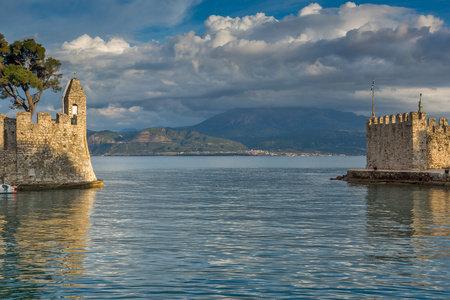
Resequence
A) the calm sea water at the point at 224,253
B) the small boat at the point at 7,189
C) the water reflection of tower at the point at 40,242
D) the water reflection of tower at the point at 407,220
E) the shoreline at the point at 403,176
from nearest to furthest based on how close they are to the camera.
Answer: the calm sea water at the point at 224,253 < the water reflection of tower at the point at 40,242 < the water reflection of tower at the point at 407,220 < the small boat at the point at 7,189 < the shoreline at the point at 403,176

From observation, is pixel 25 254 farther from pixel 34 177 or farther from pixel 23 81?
pixel 23 81

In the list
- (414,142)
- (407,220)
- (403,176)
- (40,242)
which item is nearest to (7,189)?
(40,242)

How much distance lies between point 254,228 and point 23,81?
119 feet

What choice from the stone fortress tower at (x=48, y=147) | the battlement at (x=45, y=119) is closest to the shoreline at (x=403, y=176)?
the stone fortress tower at (x=48, y=147)

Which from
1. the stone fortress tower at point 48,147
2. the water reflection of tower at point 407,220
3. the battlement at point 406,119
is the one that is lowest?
the water reflection of tower at point 407,220

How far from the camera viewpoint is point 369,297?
42.6 ft

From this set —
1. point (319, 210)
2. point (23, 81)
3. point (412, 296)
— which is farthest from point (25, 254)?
point (23, 81)

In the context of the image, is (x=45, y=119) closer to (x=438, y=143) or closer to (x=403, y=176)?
(x=403, y=176)

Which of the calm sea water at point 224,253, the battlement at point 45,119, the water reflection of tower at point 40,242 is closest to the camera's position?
the calm sea water at point 224,253

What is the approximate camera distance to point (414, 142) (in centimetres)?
6181

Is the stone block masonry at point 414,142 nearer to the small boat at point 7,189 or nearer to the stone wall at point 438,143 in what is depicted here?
the stone wall at point 438,143

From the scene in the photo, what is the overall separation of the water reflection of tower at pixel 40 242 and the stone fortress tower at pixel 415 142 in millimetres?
42241

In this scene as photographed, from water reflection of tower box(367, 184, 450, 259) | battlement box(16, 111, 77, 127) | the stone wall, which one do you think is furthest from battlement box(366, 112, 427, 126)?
battlement box(16, 111, 77, 127)

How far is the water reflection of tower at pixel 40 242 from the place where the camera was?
49.0 ft
